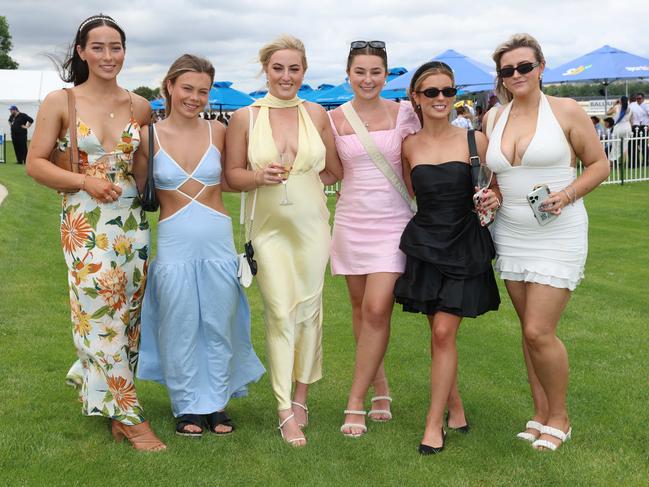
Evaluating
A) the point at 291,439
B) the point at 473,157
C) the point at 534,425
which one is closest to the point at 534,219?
the point at 473,157

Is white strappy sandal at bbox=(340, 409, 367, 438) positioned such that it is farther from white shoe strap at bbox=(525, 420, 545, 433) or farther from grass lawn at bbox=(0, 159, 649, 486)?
white shoe strap at bbox=(525, 420, 545, 433)

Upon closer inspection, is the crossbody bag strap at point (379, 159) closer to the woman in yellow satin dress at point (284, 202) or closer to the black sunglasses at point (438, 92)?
the woman in yellow satin dress at point (284, 202)

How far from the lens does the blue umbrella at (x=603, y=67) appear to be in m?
22.4

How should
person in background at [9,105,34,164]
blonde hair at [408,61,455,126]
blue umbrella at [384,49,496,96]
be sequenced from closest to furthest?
blonde hair at [408,61,455,126]
blue umbrella at [384,49,496,96]
person in background at [9,105,34,164]

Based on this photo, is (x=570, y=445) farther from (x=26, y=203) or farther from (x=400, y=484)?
(x=26, y=203)

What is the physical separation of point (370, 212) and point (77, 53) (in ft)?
6.25

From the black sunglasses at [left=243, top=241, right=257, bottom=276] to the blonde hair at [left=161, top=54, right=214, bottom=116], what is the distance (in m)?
0.95

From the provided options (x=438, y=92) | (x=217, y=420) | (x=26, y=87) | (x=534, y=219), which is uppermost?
(x=26, y=87)

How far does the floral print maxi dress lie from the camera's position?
413 cm

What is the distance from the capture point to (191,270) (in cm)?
436

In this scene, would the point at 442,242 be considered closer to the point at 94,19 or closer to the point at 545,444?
the point at 545,444

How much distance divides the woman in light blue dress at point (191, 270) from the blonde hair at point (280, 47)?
0.33 metres

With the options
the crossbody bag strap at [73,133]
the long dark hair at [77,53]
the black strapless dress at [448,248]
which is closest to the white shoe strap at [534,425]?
the black strapless dress at [448,248]

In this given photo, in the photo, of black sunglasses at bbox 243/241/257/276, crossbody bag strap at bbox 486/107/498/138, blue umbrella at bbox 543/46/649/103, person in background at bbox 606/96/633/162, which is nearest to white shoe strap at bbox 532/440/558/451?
crossbody bag strap at bbox 486/107/498/138
